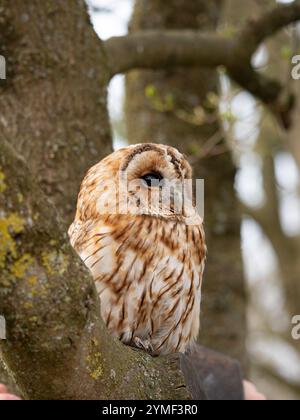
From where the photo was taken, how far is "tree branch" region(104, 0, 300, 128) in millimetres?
3256

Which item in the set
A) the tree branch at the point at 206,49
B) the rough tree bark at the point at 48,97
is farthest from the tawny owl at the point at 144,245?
the tree branch at the point at 206,49

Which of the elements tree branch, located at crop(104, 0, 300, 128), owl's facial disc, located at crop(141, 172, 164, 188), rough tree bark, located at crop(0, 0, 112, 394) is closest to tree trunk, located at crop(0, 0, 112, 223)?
rough tree bark, located at crop(0, 0, 112, 394)

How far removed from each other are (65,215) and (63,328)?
124 cm

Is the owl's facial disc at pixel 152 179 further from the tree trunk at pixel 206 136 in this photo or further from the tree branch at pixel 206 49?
the tree trunk at pixel 206 136

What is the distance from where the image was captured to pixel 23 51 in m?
2.82

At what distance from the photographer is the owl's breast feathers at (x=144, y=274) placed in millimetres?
2199

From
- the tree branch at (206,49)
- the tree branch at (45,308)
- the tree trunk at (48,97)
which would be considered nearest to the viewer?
the tree branch at (45,308)

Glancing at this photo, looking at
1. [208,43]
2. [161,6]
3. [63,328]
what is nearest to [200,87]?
[161,6]

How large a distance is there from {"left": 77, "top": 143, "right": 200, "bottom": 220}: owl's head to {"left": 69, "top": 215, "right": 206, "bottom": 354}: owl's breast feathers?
1.5 inches

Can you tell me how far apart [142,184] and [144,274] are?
11.3 inches

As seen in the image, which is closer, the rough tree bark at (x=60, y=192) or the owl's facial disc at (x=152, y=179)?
the rough tree bark at (x=60, y=192)

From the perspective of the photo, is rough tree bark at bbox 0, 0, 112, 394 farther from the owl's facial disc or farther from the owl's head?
the owl's facial disc

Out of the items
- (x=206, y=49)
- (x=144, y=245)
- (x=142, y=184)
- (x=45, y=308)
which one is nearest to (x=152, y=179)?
(x=142, y=184)
